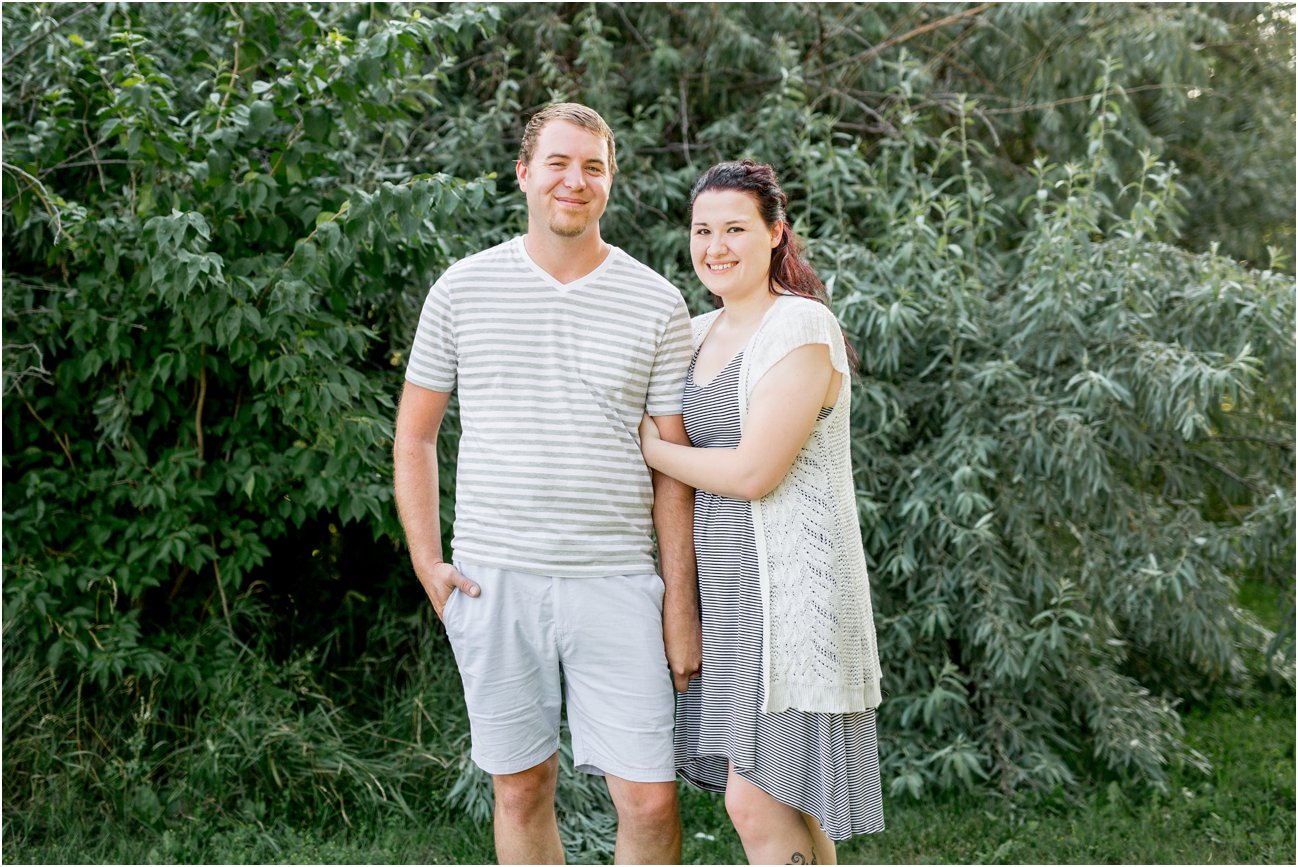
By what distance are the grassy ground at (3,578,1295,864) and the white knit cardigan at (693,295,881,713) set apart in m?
1.44

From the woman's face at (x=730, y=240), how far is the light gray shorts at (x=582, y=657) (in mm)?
679

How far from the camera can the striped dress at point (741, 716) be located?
93.4 inches

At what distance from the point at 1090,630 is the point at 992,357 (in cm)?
110

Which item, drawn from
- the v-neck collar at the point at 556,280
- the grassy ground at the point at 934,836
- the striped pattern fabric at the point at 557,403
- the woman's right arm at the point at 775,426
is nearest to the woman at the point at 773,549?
the woman's right arm at the point at 775,426

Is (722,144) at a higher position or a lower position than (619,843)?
higher

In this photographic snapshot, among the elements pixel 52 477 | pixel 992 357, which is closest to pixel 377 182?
pixel 52 477

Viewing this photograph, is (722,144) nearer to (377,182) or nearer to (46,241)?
(377,182)

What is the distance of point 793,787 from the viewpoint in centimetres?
236

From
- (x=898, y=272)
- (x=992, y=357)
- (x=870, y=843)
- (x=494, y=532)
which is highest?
(x=898, y=272)

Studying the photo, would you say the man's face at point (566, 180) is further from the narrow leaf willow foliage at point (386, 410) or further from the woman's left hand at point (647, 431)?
the narrow leaf willow foliage at point (386, 410)

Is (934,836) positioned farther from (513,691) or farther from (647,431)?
(647,431)

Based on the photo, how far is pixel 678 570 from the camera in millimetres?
2551

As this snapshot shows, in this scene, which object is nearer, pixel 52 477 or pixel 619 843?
pixel 619 843

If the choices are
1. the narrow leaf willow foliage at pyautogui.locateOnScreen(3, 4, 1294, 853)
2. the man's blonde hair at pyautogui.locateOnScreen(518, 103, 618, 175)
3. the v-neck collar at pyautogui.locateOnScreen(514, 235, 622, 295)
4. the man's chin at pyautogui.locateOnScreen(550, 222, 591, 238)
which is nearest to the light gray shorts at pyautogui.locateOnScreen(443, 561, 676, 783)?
the v-neck collar at pyautogui.locateOnScreen(514, 235, 622, 295)
